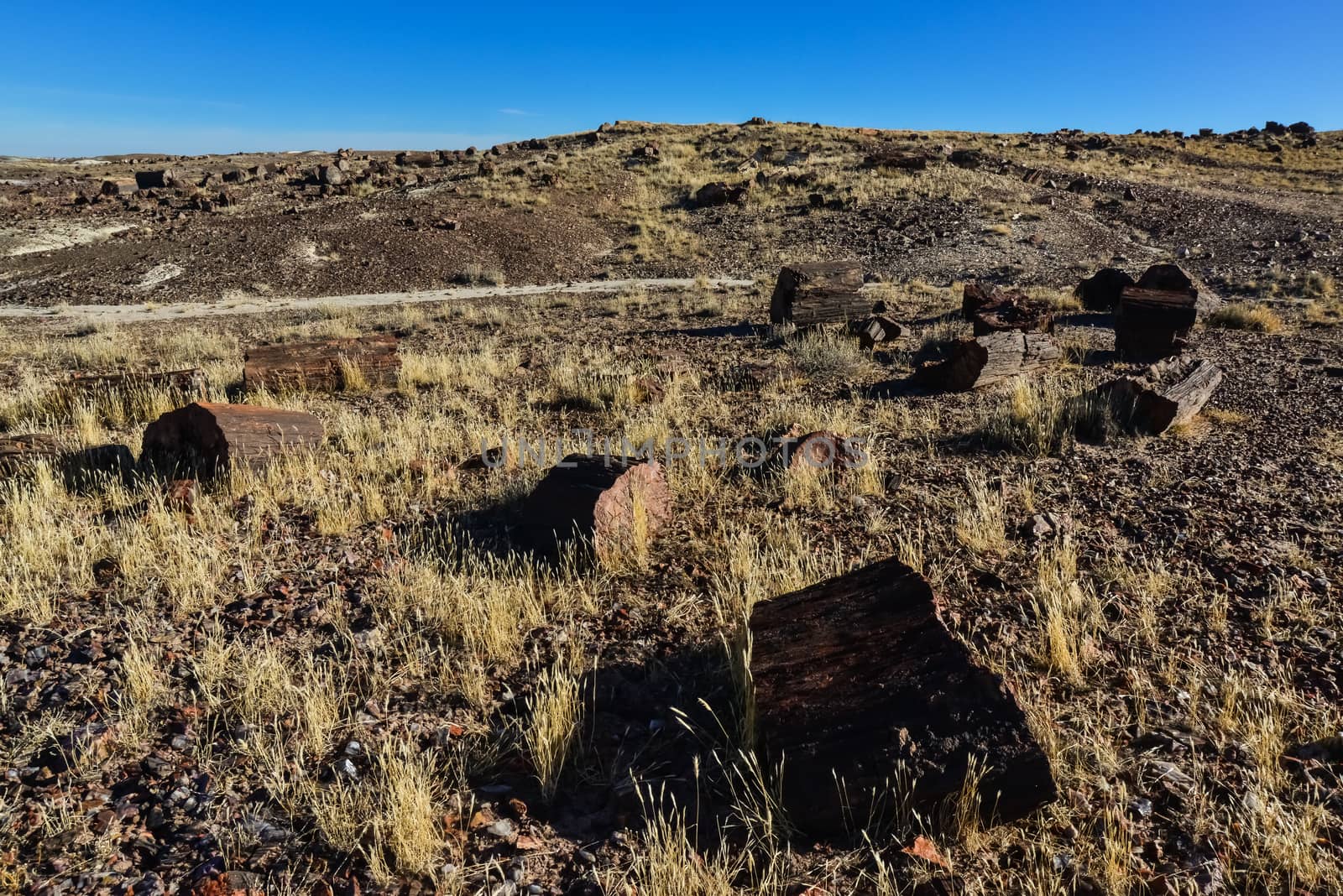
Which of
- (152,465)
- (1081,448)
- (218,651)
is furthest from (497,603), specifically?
(1081,448)

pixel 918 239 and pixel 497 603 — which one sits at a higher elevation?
pixel 918 239

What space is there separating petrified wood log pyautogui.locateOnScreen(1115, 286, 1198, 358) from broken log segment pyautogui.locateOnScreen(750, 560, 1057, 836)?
8.00 meters

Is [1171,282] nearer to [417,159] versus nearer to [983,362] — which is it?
[983,362]

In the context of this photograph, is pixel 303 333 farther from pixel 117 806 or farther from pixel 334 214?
pixel 334 214

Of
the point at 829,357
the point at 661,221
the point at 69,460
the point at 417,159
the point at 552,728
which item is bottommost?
the point at 552,728

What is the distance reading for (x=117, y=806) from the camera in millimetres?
2586

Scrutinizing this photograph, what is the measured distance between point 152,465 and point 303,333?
7963 mm

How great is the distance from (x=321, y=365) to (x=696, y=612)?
696 centimetres

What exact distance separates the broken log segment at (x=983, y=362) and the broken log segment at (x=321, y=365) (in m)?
6.77

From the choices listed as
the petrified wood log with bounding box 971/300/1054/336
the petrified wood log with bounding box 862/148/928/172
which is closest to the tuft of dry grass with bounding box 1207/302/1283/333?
the petrified wood log with bounding box 971/300/1054/336

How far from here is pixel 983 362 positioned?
25.7 ft

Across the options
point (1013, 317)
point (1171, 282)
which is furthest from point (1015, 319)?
point (1171, 282)

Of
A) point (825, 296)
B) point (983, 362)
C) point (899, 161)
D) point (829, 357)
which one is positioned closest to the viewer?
point (983, 362)

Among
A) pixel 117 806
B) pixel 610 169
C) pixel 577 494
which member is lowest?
pixel 117 806
